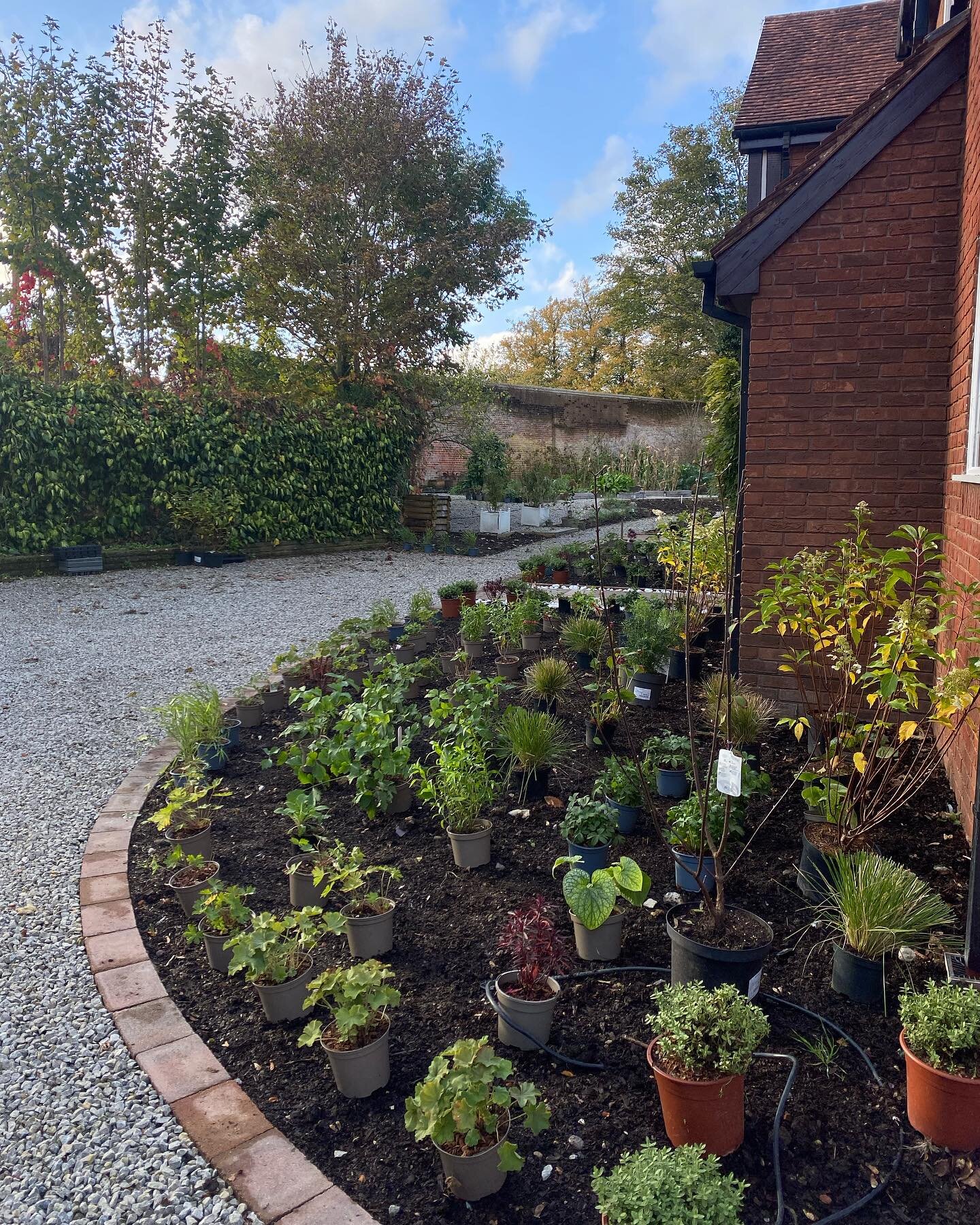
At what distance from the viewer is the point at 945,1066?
205 centimetres

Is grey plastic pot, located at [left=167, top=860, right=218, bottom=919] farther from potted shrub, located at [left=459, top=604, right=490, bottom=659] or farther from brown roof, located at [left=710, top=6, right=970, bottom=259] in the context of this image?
brown roof, located at [left=710, top=6, right=970, bottom=259]

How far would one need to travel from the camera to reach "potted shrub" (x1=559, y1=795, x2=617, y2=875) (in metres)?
3.22

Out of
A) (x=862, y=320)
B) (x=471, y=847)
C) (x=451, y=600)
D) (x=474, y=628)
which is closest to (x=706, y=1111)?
(x=471, y=847)

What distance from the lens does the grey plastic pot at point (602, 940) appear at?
283 centimetres

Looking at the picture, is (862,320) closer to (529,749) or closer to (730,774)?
(529,749)

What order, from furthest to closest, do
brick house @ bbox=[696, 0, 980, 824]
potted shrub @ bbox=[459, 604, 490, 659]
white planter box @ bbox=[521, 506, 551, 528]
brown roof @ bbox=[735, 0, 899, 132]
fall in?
white planter box @ bbox=[521, 506, 551, 528] → brown roof @ bbox=[735, 0, 899, 132] → potted shrub @ bbox=[459, 604, 490, 659] → brick house @ bbox=[696, 0, 980, 824]

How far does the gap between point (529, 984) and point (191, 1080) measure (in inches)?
39.5

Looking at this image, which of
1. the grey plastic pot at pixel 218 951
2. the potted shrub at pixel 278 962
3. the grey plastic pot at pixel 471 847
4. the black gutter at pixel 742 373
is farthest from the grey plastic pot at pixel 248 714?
the black gutter at pixel 742 373

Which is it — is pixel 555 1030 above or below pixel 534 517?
below

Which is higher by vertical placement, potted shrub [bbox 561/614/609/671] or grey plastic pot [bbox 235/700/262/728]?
potted shrub [bbox 561/614/609/671]

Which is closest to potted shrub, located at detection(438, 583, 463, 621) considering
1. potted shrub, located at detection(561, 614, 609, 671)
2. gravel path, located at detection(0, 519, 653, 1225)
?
gravel path, located at detection(0, 519, 653, 1225)

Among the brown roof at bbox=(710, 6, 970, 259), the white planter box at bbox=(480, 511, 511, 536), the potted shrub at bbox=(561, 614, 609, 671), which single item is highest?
the brown roof at bbox=(710, 6, 970, 259)

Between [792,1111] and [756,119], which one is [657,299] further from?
[792,1111]

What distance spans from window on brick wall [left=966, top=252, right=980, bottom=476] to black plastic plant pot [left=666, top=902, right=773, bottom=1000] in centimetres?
240
